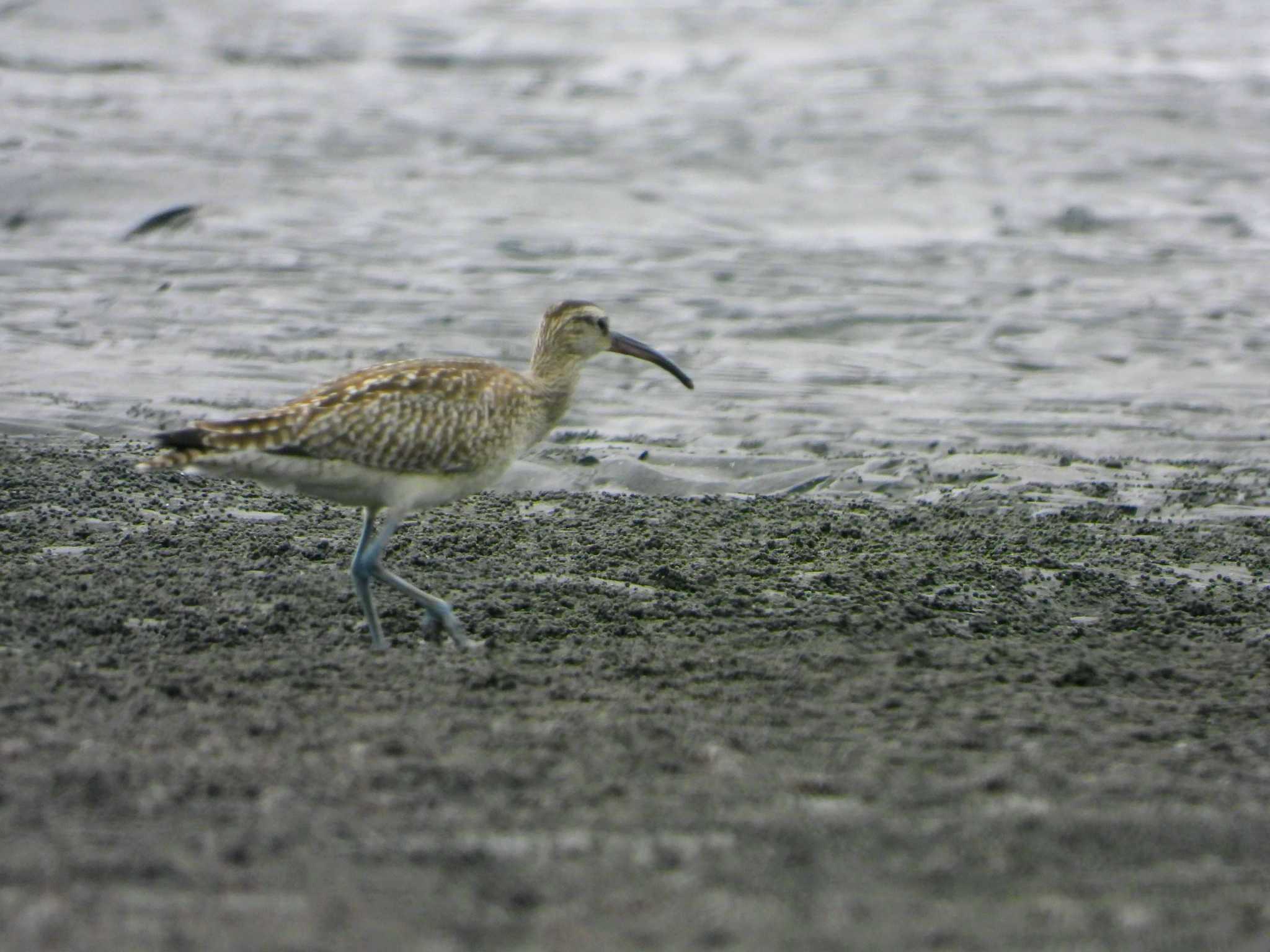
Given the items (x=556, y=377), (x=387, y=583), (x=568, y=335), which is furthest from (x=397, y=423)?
(x=568, y=335)

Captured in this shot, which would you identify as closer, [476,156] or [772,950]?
[772,950]

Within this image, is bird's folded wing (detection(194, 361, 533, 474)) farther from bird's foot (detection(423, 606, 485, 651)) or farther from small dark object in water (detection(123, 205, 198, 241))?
small dark object in water (detection(123, 205, 198, 241))

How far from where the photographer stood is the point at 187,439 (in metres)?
7.24

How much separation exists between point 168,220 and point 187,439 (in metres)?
10.1

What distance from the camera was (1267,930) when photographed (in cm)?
451

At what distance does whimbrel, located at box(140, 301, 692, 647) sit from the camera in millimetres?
7348

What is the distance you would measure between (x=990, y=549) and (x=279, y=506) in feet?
12.2

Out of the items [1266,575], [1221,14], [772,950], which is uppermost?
[1221,14]

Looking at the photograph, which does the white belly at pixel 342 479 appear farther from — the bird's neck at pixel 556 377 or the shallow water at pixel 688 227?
the shallow water at pixel 688 227

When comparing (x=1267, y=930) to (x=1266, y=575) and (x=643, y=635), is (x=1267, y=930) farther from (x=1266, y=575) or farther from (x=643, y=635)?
(x=1266, y=575)

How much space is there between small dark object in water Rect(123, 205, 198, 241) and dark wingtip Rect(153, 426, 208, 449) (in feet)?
31.2

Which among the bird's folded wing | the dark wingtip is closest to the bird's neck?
the bird's folded wing

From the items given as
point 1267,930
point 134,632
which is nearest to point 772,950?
point 1267,930

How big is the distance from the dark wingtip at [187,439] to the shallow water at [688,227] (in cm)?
333
